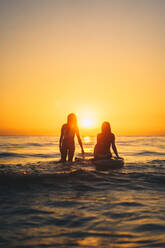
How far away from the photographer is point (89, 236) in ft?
10.4

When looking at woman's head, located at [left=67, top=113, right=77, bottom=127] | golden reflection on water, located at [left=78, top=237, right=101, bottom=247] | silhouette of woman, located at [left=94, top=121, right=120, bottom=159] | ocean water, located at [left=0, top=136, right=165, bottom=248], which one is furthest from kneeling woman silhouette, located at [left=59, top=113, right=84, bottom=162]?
golden reflection on water, located at [left=78, top=237, right=101, bottom=247]

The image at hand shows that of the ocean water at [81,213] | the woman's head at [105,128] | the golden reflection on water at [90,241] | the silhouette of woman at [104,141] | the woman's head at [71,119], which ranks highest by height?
the woman's head at [71,119]

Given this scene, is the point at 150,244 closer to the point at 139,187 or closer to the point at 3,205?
the point at 3,205

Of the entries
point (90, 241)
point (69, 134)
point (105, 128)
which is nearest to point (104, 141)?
point (105, 128)

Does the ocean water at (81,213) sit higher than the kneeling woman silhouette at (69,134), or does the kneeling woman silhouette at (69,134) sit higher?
the kneeling woman silhouette at (69,134)

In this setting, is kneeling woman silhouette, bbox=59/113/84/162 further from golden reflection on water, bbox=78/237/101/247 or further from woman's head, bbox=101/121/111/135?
golden reflection on water, bbox=78/237/101/247

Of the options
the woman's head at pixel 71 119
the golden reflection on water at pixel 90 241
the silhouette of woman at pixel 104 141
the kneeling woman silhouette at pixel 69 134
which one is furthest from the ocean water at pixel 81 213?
the woman's head at pixel 71 119

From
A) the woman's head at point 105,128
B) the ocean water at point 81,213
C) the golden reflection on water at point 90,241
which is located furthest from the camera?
the woman's head at point 105,128

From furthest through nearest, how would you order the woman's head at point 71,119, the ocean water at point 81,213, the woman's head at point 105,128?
the woman's head at point 71,119
the woman's head at point 105,128
the ocean water at point 81,213

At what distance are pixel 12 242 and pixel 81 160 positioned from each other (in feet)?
27.4

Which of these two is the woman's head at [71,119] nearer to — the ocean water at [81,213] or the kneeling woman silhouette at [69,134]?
the kneeling woman silhouette at [69,134]

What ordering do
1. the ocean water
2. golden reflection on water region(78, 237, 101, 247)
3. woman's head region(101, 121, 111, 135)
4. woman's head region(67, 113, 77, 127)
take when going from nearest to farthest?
golden reflection on water region(78, 237, 101, 247) < the ocean water < woman's head region(101, 121, 111, 135) < woman's head region(67, 113, 77, 127)

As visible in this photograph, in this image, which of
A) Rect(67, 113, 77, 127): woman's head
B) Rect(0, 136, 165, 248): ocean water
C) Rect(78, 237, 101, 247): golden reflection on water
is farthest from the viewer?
Rect(67, 113, 77, 127): woman's head

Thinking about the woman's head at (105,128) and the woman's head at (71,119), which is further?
the woman's head at (71,119)
